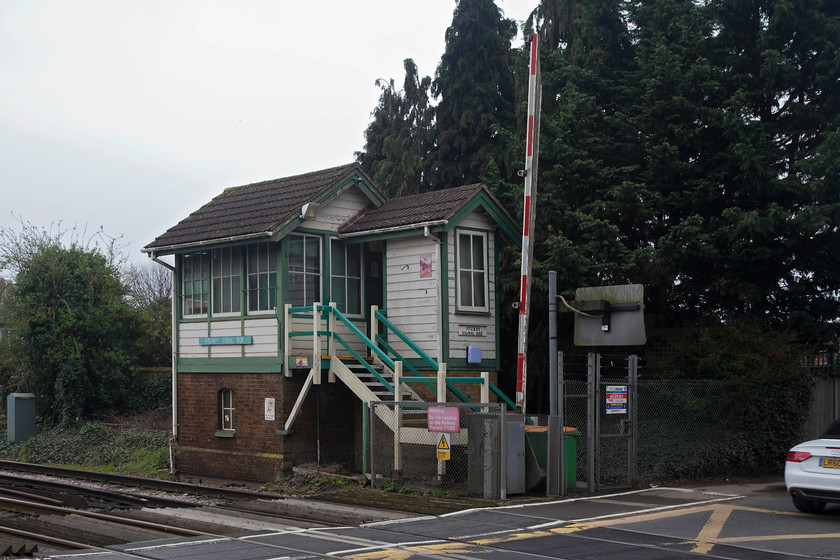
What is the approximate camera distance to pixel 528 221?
1508cm

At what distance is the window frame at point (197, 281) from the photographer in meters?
19.7

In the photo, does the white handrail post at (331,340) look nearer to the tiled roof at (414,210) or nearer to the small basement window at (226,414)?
the tiled roof at (414,210)

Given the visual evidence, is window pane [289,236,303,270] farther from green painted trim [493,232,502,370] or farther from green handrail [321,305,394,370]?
green painted trim [493,232,502,370]

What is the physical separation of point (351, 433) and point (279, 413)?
182 centimetres

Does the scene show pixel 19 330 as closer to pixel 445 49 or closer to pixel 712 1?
pixel 445 49

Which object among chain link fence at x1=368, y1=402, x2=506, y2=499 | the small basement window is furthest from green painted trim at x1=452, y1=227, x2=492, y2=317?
the small basement window

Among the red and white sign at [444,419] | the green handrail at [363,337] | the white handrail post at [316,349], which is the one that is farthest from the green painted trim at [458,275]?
the red and white sign at [444,419]

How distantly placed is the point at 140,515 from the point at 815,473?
945cm

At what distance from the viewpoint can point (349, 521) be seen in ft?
38.3

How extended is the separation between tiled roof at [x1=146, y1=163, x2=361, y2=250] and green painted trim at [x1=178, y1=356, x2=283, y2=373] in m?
2.61

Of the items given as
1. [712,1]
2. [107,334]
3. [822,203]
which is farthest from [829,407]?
[107,334]

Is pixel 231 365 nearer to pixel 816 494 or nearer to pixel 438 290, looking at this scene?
pixel 438 290

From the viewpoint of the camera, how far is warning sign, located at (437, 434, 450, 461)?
550 inches

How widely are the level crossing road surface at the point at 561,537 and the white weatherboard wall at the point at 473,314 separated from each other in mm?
5253
